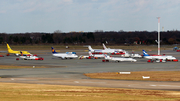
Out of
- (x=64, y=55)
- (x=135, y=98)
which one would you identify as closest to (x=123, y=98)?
(x=135, y=98)

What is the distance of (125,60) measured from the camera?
8856 centimetres

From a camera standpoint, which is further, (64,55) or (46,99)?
(64,55)

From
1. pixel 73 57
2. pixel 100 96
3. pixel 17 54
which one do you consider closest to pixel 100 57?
Answer: pixel 73 57

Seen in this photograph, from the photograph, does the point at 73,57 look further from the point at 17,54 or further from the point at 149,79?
the point at 149,79

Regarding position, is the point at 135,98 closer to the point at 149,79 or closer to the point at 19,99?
the point at 19,99

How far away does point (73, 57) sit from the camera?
104125mm

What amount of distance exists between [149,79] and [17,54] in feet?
304

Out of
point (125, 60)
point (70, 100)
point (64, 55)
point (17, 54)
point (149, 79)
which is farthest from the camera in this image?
point (17, 54)

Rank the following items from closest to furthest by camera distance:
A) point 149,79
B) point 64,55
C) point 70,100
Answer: point 70,100, point 149,79, point 64,55

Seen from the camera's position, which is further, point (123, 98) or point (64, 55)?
point (64, 55)

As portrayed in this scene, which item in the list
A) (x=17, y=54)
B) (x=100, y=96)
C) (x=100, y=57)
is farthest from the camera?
(x=17, y=54)

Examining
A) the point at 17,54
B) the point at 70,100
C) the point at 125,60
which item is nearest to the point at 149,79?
the point at 70,100

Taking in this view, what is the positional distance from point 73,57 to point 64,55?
4.04 metres

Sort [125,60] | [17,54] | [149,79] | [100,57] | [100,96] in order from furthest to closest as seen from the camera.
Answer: [17,54] < [100,57] < [125,60] < [149,79] < [100,96]
